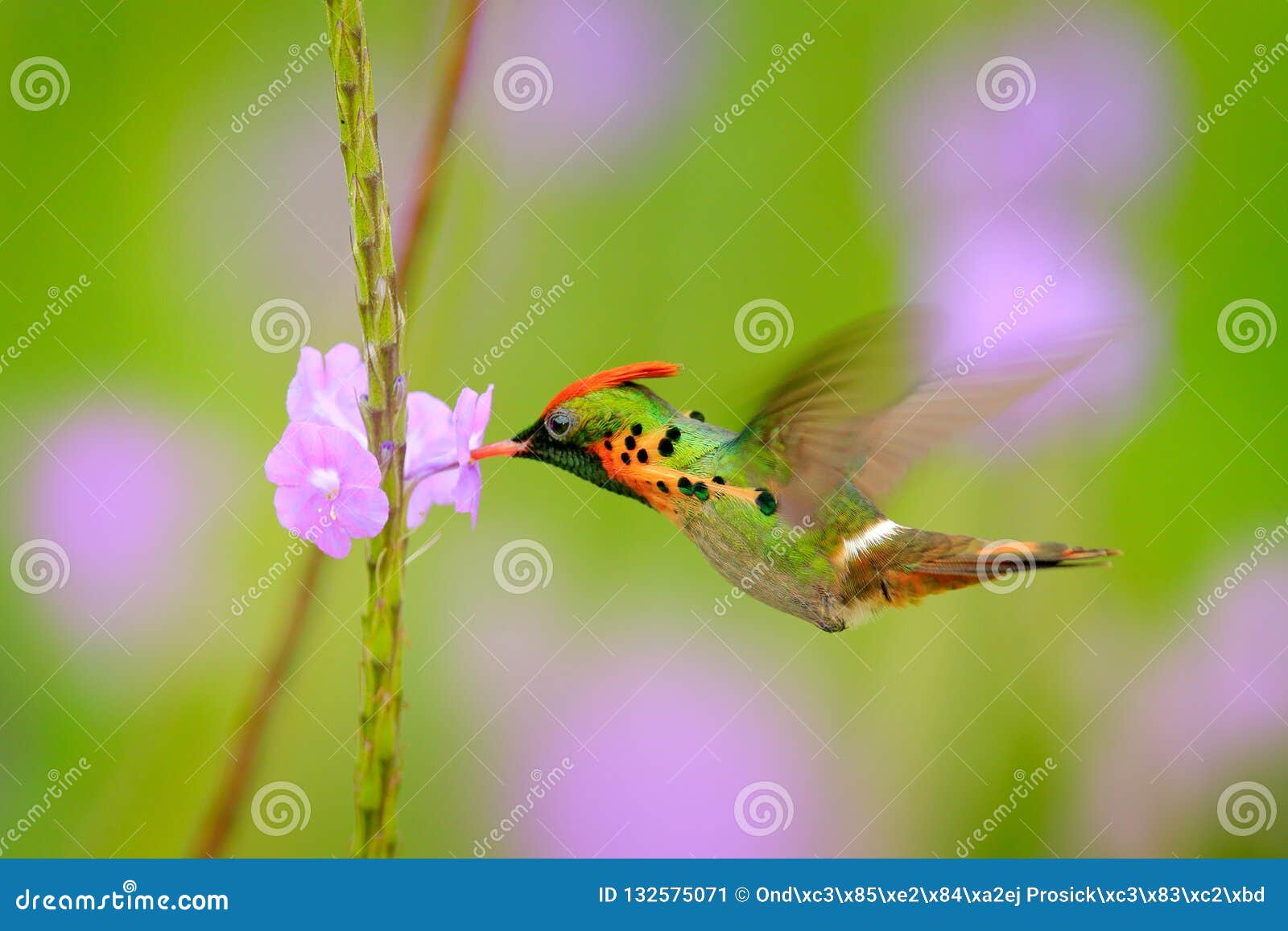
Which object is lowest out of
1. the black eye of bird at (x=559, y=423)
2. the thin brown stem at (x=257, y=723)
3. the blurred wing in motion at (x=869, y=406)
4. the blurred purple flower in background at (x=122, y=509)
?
the blurred purple flower in background at (x=122, y=509)

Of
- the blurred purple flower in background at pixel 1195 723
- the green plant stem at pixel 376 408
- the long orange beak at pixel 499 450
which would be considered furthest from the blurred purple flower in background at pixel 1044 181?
the green plant stem at pixel 376 408

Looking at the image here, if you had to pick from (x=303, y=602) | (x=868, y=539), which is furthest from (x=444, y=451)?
(x=868, y=539)

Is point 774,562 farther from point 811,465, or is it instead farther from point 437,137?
point 437,137

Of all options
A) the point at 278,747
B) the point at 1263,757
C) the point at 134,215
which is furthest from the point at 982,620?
the point at 134,215

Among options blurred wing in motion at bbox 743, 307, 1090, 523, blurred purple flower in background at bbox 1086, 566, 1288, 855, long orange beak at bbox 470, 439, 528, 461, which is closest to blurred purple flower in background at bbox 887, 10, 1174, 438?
blurred purple flower in background at bbox 1086, 566, 1288, 855

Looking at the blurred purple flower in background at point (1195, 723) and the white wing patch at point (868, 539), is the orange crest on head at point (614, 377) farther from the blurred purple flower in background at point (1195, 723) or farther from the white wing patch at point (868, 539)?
the blurred purple flower in background at point (1195, 723)
